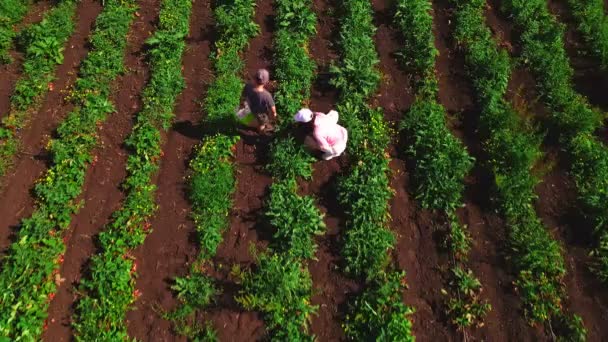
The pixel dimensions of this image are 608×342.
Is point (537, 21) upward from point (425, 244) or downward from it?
upward

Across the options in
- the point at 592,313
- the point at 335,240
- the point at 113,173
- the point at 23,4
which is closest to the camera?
the point at 592,313

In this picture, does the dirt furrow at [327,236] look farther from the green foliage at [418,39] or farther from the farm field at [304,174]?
the green foliage at [418,39]

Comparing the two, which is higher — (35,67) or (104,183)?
(35,67)

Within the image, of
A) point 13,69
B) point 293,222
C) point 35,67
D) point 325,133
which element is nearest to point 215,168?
point 293,222

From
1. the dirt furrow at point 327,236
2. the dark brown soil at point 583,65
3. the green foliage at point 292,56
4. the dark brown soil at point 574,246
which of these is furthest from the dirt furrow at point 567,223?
the green foliage at point 292,56

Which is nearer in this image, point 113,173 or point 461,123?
point 113,173

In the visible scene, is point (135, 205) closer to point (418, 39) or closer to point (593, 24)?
point (418, 39)

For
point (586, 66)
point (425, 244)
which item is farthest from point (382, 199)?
point (586, 66)

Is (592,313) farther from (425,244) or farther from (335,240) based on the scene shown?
(335,240)
